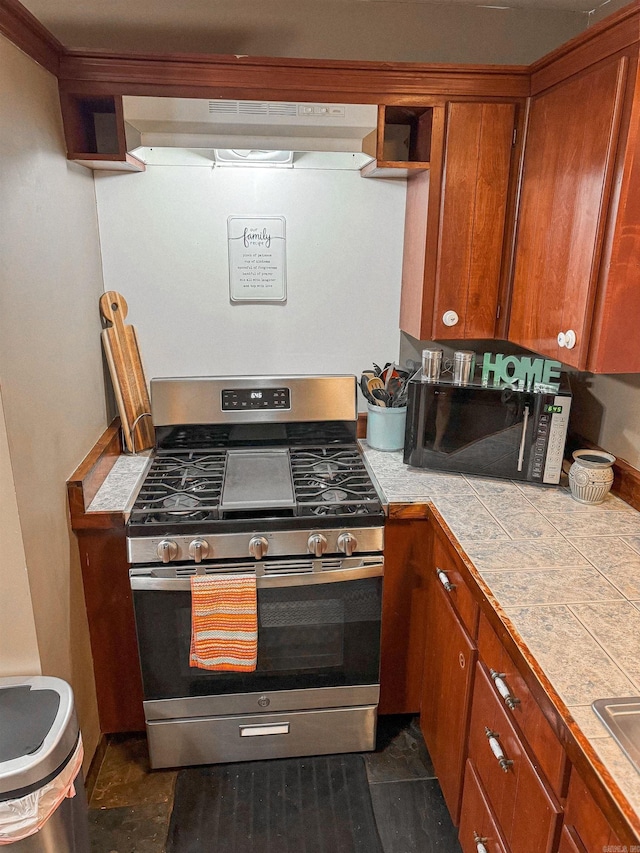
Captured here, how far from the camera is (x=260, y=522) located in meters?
1.68

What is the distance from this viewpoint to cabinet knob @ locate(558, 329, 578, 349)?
1.52 meters

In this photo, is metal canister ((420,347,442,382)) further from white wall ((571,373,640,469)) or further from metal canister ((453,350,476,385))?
white wall ((571,373,640,469))

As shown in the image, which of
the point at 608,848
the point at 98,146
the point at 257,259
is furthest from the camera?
the point at 257,259

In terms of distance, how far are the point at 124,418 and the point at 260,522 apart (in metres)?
0.71

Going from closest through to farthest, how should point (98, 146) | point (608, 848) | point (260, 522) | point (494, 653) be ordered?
point (608, 848)
point (494, 653)
point (260, 522)
point (98, 146)

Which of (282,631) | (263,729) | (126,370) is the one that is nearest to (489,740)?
(282,631)

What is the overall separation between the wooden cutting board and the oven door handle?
1.92 feet

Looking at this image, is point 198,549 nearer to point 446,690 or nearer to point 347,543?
point 347,543

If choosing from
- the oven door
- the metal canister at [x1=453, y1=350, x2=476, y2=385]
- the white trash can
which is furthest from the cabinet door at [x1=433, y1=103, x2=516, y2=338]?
the white trash can

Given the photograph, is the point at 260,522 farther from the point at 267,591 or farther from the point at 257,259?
the point at 257,259

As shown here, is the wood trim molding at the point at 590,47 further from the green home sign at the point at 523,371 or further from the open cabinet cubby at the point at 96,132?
the open cabinet cubby at the point at 96,132

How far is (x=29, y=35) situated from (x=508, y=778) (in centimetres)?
198

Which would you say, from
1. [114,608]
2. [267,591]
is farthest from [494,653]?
[114,608]

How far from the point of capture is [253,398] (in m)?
2.14
